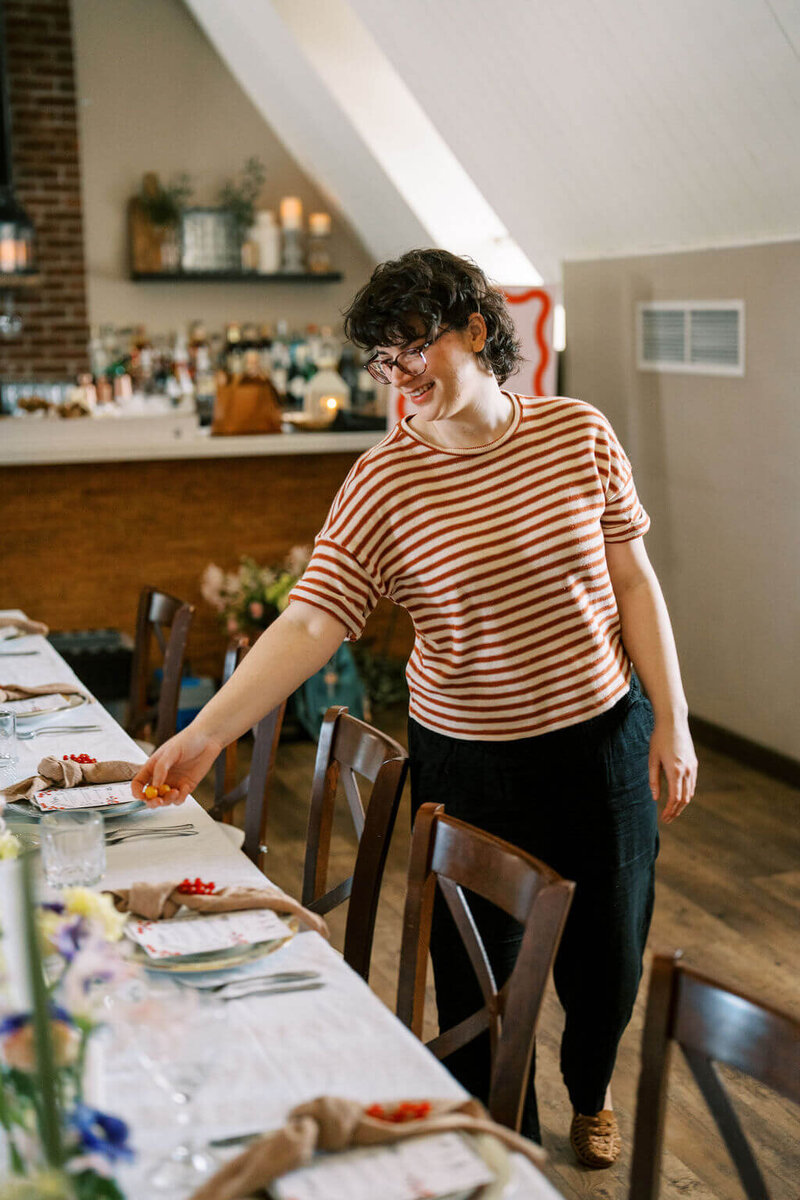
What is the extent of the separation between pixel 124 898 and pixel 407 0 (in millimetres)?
3975

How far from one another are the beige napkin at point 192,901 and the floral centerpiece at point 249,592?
312 cm

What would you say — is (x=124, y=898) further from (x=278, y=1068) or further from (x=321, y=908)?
(x=321, y=908)

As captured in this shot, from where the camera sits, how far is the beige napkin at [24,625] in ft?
10.3

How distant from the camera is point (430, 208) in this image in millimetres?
6035

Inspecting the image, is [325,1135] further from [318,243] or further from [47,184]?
[318,243]

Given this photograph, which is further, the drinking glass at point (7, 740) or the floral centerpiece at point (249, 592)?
the floral centerpiece at point (249, 592)

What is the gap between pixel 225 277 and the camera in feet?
24.5

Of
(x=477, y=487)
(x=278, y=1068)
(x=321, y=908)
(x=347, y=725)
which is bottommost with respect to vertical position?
(x=321, y=908)

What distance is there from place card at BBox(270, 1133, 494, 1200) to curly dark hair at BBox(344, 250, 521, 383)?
1116 millimetres

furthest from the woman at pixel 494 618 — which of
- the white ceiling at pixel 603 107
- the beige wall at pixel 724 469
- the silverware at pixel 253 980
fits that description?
the beige wall at pixel 724 469

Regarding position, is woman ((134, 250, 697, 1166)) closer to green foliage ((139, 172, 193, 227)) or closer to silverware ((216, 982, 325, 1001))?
silverware ((216, 982, 325, 1001))

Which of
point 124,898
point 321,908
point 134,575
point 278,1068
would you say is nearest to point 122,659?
point 134,575

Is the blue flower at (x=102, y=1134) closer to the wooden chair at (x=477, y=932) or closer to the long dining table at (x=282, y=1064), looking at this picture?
the long dining table at (x=282, y=1064)

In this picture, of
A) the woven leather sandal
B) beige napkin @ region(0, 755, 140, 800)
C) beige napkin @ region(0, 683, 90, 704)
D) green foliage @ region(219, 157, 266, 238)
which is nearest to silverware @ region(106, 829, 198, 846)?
beige napkin @ region(0, 755, 140, 800)
